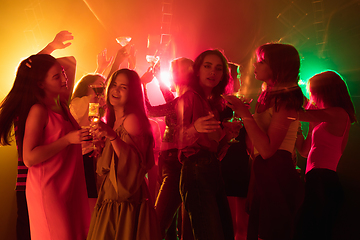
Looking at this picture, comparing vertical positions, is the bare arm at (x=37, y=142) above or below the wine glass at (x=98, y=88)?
below

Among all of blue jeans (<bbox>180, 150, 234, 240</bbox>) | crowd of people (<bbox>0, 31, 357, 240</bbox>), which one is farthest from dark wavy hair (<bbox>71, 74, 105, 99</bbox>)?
blue jeans (<bbox>180, 150, 234, 240</bbox>)

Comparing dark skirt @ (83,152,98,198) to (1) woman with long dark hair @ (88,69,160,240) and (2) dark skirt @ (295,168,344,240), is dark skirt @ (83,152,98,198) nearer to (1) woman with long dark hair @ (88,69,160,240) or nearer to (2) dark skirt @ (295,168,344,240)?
(1) woman with long dark hair @ (88,69,160,240)

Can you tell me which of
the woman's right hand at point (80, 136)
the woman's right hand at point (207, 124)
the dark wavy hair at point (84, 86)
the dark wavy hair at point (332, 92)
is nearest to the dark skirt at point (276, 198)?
the woman's right hand at point (207, 124)

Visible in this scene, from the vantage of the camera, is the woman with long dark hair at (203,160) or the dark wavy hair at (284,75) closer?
the woman with long dark hair at (203,160)

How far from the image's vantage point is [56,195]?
154 centimetres

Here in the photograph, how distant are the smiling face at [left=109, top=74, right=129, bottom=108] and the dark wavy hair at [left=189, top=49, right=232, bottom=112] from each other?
497mm

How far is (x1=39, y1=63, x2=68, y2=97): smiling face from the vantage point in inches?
65.1

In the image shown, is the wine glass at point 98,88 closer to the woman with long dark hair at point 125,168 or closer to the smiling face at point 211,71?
the woman with long dark hair at point 125,168

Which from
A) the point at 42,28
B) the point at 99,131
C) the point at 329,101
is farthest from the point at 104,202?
the point at 42,28

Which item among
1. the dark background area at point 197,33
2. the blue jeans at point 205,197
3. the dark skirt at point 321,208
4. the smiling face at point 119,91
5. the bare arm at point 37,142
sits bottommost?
the dark skirt at point 321,208

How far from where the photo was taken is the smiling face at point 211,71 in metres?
1.81

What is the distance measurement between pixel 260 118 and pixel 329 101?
803 millimetres

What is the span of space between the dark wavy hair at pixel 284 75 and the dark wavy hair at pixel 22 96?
1578 mm

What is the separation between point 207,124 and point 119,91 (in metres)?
0.66
